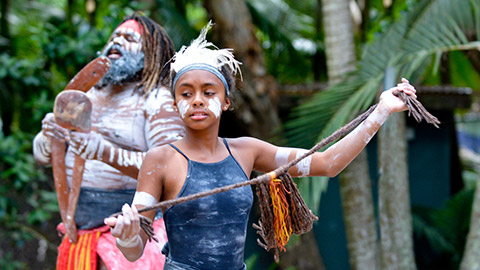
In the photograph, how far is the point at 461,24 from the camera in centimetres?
426

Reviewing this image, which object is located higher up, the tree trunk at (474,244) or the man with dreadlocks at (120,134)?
the man with dreadlocks at (120,134)

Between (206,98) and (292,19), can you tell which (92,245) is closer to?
(206,98)

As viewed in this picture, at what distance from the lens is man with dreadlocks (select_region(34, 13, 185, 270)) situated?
7.85ft

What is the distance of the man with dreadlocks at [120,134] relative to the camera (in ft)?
7.85

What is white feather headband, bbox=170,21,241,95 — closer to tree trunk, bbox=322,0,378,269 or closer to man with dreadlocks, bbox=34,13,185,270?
man with dreadlocks, bbox=34,13,185,270

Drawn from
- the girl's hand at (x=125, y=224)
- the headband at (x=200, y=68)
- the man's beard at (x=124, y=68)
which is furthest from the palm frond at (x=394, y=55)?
the girl's hand at (x=125, y=224)

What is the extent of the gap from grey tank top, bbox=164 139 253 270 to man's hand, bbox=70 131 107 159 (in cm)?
56

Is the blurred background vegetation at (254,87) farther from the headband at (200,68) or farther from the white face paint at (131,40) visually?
the headband at (200,68)

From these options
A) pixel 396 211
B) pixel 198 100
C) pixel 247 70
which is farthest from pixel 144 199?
pixel 396 211

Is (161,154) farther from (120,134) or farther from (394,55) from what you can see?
(394,55)

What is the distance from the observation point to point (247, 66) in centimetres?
484

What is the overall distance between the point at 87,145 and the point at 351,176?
2.97 m

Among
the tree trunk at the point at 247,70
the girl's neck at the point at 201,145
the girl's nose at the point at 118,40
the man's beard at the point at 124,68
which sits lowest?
the girl's neck at the point at 201,145

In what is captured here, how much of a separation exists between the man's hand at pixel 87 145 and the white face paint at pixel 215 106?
68cm
